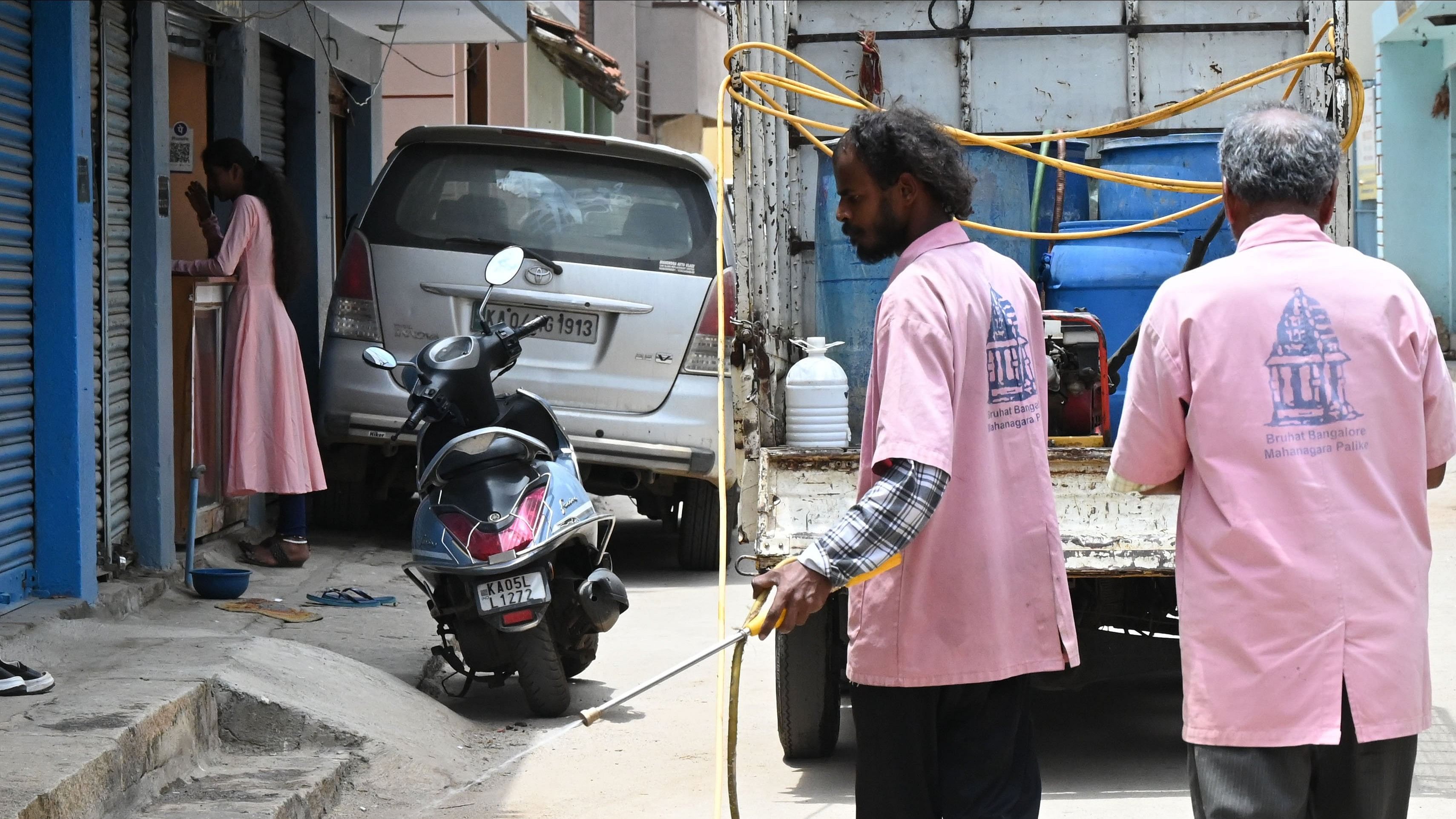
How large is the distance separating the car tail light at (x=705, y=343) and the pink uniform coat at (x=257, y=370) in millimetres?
1785

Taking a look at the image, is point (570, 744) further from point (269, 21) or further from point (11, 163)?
point (269, 21)

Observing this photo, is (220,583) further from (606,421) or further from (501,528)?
(501,528)

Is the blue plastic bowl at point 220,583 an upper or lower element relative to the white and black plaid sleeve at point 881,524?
lower

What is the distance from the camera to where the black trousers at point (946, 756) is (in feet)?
9.38

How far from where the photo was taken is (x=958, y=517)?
2812 mm

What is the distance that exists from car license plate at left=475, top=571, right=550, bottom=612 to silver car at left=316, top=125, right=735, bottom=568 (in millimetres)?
2457

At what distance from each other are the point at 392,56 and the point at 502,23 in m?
3.93

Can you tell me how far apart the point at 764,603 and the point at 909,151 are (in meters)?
0.81

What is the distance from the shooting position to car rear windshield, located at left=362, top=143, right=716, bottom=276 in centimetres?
773

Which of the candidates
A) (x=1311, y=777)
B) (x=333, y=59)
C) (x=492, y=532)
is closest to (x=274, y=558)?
(x=492, y=532)

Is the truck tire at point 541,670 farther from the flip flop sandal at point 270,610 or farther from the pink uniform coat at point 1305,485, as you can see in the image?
the pink uniform coat at point 1305,485

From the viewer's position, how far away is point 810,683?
478 centimetres

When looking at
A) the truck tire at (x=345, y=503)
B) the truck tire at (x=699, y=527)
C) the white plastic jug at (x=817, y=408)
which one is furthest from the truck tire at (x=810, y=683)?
the truck tire at (x=345, y=503)

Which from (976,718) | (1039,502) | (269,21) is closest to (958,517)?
(1039,502)
